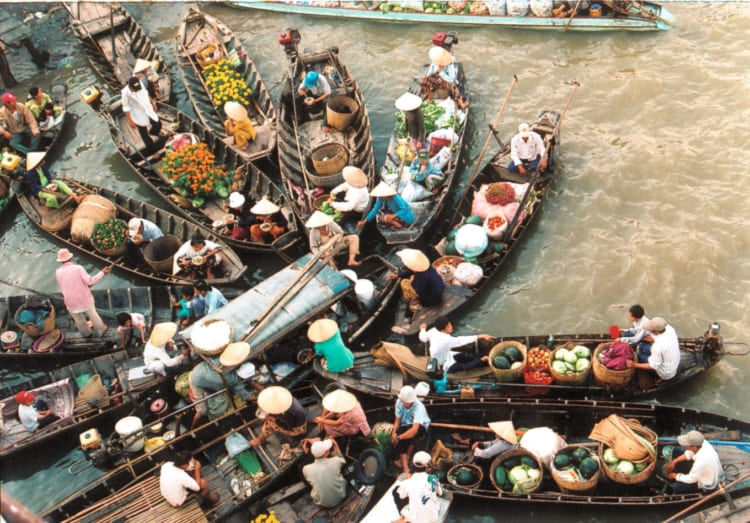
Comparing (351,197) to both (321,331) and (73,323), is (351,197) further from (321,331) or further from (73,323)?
(73,323)

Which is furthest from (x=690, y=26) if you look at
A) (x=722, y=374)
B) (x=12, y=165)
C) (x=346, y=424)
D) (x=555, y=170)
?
(x=12, y=165)

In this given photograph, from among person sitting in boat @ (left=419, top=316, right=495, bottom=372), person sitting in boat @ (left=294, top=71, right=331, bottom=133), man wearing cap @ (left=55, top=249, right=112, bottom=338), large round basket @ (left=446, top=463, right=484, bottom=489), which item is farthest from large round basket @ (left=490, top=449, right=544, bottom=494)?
person sitting in boat @ (left=294, top=71, right=331, bottom=133)

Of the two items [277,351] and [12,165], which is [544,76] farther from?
[12,165]

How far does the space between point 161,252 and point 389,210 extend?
500 cm

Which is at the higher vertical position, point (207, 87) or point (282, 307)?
point (207, 87)

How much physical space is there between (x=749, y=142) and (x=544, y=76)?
571cm

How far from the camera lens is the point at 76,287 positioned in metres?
12.2

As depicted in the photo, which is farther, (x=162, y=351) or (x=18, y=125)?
(x=18, y=125)

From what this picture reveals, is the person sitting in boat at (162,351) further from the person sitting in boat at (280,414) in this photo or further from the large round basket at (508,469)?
the large round basket at (508,469)

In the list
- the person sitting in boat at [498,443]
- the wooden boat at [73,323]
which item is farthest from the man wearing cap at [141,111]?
the person sitting in boat at [498,443]

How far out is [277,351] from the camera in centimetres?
Answer: 1169

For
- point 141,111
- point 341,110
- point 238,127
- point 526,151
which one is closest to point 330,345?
point 526,151

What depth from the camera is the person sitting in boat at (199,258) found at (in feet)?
43.5

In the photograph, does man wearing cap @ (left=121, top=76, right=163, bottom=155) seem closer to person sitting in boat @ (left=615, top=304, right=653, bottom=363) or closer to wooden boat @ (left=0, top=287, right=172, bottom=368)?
wooden boat @ (left=0, top=287, right=172, bottom=368)
